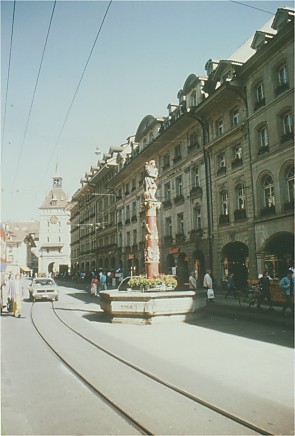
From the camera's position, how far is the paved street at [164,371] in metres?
4.73

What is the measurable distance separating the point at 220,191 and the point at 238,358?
19310 mm

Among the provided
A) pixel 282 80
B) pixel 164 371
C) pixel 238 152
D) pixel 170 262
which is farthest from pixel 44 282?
pixel 282 80

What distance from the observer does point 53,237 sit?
87.8 meters

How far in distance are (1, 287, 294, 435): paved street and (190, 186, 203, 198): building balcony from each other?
16.9 metres

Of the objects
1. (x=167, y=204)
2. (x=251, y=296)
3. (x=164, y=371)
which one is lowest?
(x=164, y=371)

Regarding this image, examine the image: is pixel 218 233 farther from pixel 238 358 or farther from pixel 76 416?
pixel 76 416

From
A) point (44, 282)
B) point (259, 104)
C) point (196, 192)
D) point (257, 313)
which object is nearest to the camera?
point (257, 313)

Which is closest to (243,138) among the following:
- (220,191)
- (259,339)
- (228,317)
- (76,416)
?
(220,191)

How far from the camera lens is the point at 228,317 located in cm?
1399

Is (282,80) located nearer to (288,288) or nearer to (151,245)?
(288,288)

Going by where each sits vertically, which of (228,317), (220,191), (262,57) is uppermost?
(262,57)

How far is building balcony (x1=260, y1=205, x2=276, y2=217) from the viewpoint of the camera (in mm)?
20766

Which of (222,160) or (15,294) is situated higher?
(222,160)

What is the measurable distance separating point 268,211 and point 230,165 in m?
5.16
